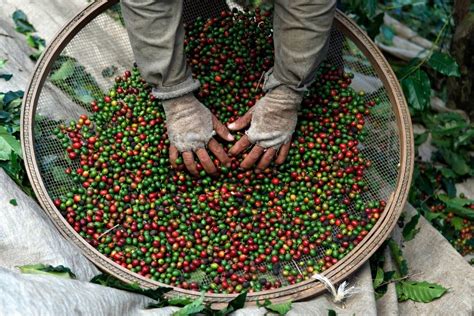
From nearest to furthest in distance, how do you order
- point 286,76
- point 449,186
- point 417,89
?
point 286,76
point 417,89
point 449,186

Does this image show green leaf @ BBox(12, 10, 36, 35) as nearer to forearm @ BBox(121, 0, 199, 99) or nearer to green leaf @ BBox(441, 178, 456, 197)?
forearm @ BBox(121, 0, 199, 99)

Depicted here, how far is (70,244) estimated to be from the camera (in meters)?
2.35

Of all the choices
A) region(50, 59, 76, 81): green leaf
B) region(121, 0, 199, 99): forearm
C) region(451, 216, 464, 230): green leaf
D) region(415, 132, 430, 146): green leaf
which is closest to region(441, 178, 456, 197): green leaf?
region(451, 216, 464, 230): green leaf

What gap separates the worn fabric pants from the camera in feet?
7.52

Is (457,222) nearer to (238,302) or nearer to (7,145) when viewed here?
(238,302)

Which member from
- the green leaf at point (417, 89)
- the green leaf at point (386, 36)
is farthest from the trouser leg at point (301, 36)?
the green leaf at point (386, 36)

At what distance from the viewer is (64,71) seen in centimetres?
284

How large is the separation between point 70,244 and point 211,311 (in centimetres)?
61

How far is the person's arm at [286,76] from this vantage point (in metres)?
2.33

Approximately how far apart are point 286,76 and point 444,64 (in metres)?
1.13

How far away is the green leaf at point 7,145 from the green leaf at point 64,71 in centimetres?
39

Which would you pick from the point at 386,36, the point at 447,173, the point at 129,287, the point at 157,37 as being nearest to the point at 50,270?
the point at 129,287

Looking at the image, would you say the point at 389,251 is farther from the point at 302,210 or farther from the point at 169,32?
the point at 169,32

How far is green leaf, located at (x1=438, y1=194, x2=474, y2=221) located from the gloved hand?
4.55 feet
